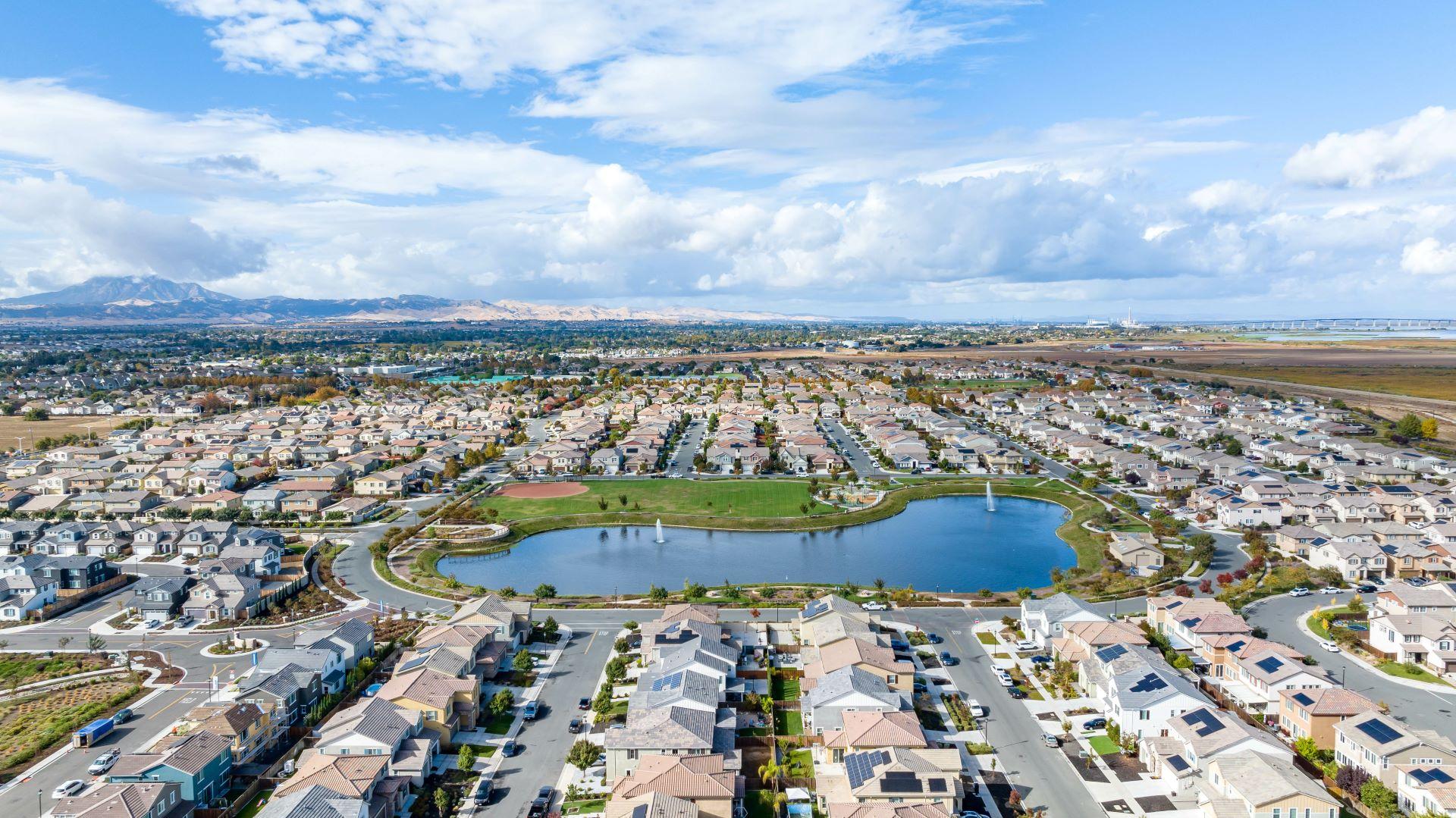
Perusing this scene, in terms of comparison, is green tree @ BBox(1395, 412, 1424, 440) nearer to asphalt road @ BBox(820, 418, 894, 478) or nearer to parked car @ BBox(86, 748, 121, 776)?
asphalt road @ BBox(820, 418, 894, 478)

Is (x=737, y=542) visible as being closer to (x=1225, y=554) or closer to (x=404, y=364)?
(x=1225, y=554)

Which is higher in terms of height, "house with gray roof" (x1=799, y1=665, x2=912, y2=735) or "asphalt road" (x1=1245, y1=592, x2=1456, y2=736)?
"house with gray roof" (x1=799, y1=665, x2=912, y2=735)

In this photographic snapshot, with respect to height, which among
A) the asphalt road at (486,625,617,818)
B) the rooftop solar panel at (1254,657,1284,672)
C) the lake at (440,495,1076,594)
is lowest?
the lake at (440,495,1076,594)

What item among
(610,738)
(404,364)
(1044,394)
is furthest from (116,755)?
(404,364)

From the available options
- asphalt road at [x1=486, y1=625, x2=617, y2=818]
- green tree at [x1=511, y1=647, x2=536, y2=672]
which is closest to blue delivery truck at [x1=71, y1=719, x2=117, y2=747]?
green tree at [x1=511, y1=647, x2=536, y2=672]

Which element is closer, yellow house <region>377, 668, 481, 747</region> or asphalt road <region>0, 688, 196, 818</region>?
asphalt road <region>0, 688, 196, 818</region>

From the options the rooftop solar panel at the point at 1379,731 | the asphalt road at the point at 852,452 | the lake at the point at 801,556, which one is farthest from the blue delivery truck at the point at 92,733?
the asphalt road at the point at 852,452
